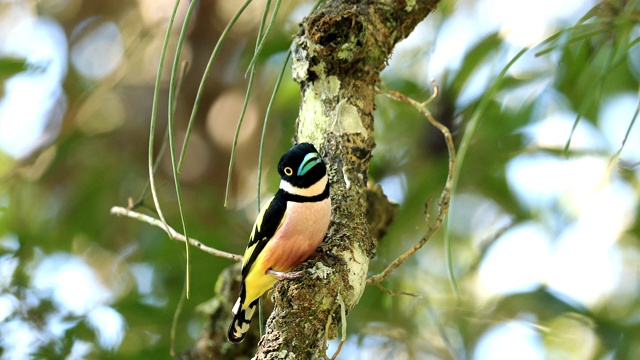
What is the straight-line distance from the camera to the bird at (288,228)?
1.68 meters

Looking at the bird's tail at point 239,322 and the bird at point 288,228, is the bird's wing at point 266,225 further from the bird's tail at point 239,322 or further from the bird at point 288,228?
the bird's tail at point 239,322

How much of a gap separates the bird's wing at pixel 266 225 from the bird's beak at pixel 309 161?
0.88ft

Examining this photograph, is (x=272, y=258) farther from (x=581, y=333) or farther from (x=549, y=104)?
(x=581, y=333)

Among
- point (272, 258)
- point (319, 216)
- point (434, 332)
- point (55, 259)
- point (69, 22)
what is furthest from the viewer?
point (69, 22)

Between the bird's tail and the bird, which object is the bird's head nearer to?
the bird

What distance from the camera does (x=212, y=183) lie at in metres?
4.46

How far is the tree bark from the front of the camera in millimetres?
1457

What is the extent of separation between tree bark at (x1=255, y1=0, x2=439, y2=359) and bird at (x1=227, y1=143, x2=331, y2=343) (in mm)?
41

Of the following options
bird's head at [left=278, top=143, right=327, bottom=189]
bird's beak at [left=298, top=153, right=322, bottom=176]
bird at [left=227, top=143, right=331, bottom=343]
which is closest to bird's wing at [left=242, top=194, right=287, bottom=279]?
bird at [left=227, top=143, right=331, bottom=343]

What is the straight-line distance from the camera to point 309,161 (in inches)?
65.9

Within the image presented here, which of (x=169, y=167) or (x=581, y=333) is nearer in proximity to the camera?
(x=581, y=333)

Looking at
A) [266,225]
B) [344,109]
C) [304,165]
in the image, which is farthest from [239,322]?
→ [344,109]

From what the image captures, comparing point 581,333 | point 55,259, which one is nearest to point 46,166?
point 55,259

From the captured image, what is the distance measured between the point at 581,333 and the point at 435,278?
0.92m
